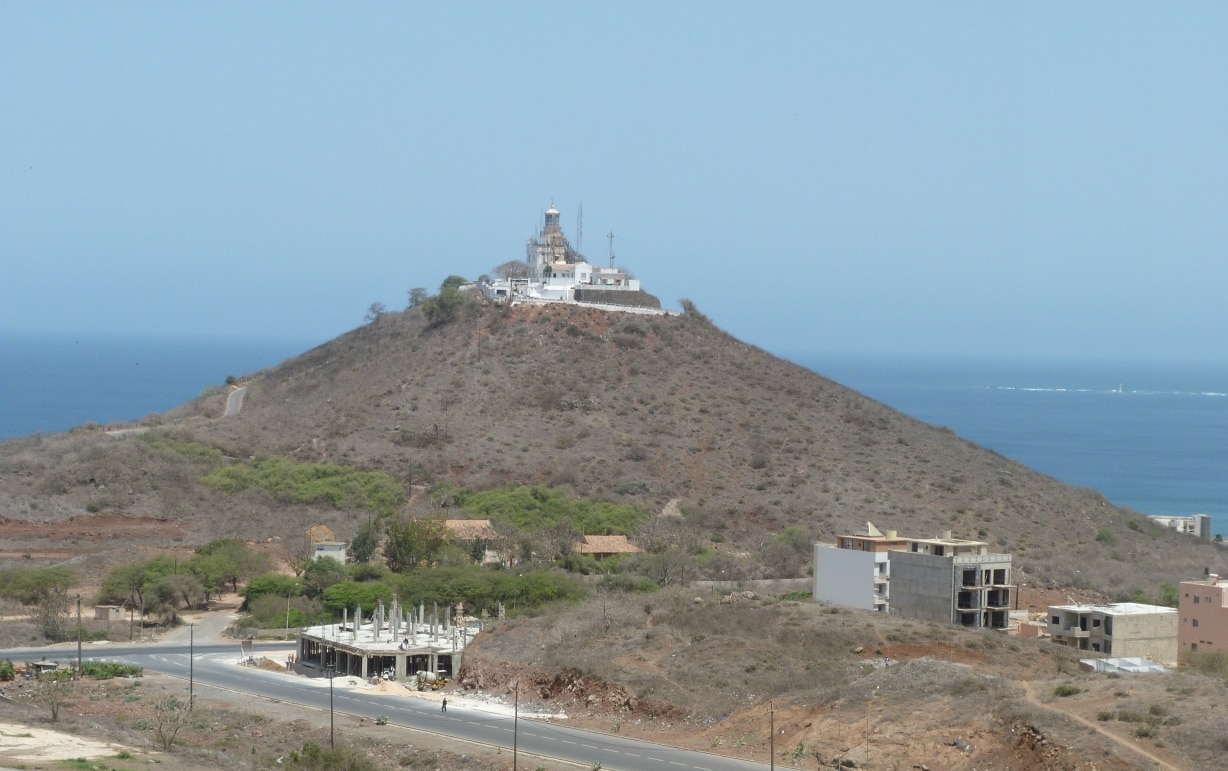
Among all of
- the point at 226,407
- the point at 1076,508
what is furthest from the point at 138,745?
the point at 226,407

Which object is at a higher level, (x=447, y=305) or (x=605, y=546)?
(x=447, y=305)

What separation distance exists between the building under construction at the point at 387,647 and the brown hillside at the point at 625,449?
21355 mm

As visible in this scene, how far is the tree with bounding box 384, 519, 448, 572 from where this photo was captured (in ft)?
221

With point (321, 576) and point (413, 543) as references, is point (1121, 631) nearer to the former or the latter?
point (321, 576)

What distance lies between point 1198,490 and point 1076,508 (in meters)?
63.9

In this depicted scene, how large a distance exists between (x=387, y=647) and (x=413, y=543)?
698 inches

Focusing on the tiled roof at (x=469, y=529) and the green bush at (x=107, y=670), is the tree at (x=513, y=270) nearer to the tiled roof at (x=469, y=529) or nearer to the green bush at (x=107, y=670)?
the tiled roof at (x=469, y=529)

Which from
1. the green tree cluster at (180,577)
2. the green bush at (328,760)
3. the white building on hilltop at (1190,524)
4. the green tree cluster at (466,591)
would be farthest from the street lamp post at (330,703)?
the white building on hilltop at (1190,524)

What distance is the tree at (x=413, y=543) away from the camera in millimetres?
67250

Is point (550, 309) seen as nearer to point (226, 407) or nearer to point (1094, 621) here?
point (226, 407)

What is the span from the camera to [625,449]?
8494 cm

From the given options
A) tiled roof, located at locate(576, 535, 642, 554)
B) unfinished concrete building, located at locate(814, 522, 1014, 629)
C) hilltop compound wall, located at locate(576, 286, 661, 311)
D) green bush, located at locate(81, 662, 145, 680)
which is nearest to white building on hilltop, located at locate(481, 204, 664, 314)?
hilltop compound wall, located at locate(576, 286, 661, 311)

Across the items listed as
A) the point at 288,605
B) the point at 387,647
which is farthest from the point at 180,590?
the point at 387,647

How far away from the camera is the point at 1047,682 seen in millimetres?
40156
